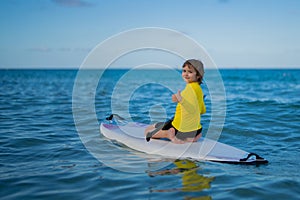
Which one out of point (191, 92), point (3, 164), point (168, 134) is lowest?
point (3, 164)

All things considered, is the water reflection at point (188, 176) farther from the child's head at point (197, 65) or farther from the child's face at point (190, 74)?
the child's head at point (197, 65)

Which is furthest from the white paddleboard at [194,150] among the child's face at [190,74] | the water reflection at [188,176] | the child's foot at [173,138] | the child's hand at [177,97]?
the child's face at [190,74]

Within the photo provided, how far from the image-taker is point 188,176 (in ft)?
16.7

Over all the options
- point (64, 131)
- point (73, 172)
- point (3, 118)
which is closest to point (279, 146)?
point (73, 172)

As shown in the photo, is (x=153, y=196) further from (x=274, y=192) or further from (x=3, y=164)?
(x=3, y=164)

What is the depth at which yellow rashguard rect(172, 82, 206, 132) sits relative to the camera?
5949mm

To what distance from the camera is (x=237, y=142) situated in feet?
24.9

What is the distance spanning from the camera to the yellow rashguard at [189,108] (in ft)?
19.5

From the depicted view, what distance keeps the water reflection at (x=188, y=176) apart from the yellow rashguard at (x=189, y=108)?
759mm

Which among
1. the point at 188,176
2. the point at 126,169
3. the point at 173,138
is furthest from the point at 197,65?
the point at 126,169

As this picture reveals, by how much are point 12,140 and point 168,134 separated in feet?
12.4

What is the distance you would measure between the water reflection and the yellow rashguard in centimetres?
76

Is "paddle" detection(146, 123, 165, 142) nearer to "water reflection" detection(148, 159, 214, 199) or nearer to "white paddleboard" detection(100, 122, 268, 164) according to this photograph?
"white paddleboard" detection(100, 122, 268, 164)

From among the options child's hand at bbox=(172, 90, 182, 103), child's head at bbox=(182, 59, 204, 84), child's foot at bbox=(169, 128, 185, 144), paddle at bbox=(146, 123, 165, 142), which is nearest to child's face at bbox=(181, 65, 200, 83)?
child's head at bbox=(182, 59, 204, 84)
